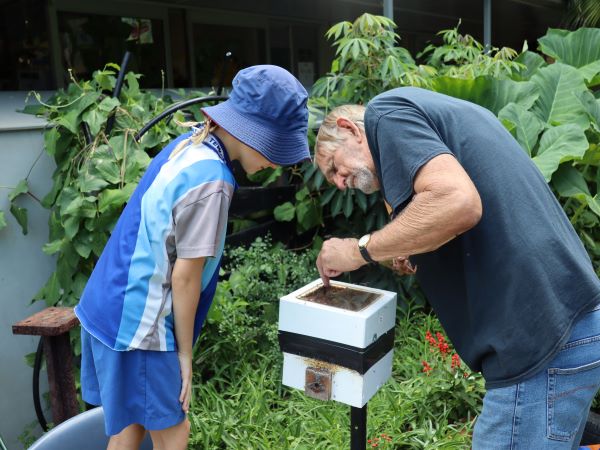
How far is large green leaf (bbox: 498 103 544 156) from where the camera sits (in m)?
3.73

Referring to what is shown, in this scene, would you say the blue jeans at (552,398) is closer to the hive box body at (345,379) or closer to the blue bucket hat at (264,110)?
the hive box body at (345,379)

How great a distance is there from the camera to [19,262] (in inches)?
126

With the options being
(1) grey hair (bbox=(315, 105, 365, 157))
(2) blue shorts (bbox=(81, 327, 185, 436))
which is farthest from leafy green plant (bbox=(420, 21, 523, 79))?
(2) blue shorts (bbox=(81, 327, 185, 436))

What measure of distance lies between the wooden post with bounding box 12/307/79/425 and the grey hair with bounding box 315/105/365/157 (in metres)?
1.47

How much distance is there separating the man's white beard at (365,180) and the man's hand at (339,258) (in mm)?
187

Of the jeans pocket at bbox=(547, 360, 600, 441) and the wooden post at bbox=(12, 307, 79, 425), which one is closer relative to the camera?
the jeans pocket at bbox=(547, 360, 600, 441)

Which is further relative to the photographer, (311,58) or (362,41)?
(311,58)

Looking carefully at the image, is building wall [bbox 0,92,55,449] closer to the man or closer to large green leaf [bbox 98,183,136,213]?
large green leaf [bbox 98,183,136,213]

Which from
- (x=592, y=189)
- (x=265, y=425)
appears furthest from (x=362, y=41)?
(x=265, y=425)

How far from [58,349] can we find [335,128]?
169 centimetres

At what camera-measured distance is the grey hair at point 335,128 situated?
180 centimetres

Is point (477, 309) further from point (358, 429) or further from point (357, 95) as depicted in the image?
point (357, 95)

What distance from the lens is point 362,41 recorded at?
3713 millimetres

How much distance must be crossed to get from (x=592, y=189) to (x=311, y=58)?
486 cm
